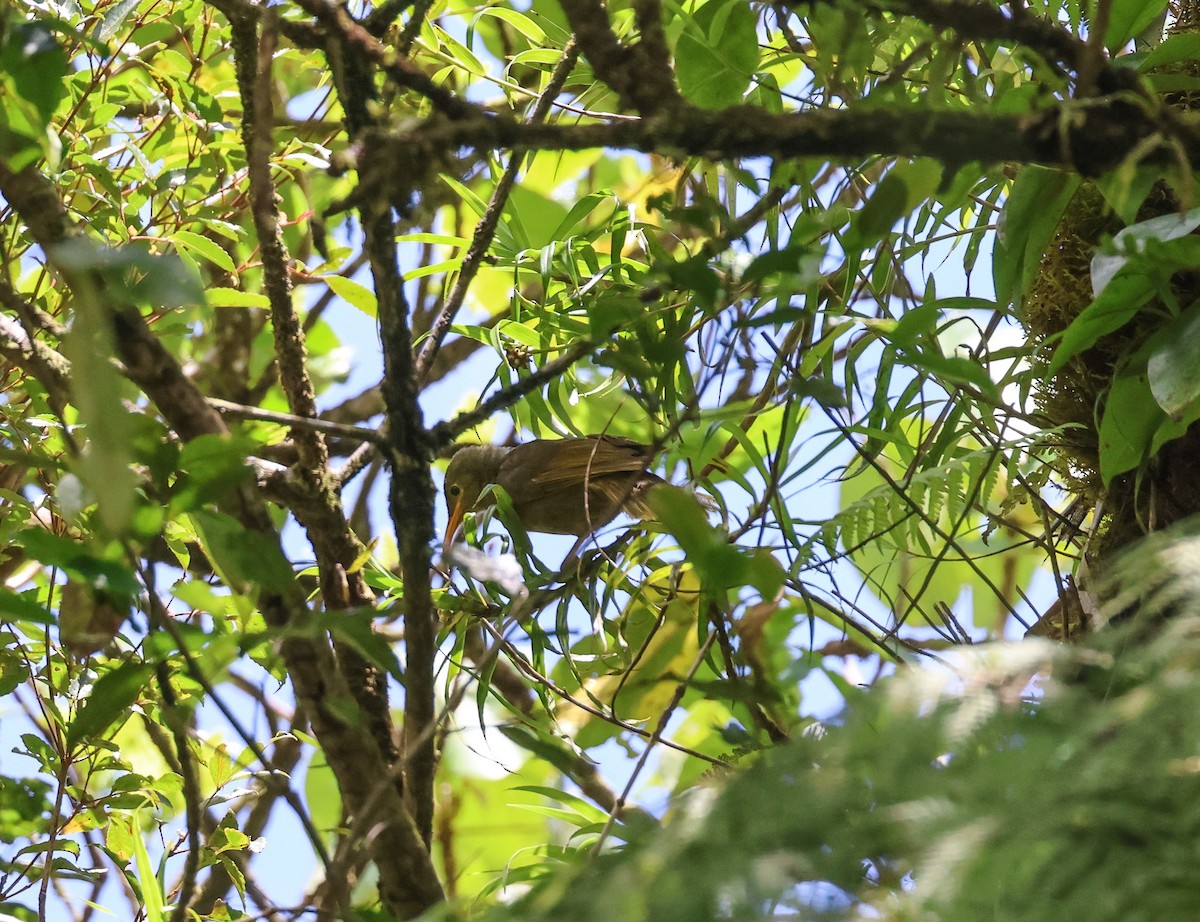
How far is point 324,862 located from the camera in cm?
72

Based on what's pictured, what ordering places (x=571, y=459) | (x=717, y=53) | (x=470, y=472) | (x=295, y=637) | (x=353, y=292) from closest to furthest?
1. (x=295, y=637)
2. (x=717, y=53)
3. (x=353, y=292)
4. (x=571, y=459)
5. (x=470, y=472)

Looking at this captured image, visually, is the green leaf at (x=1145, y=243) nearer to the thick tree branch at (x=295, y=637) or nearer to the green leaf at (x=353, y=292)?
the thick tree branch at (x=295, y=637)

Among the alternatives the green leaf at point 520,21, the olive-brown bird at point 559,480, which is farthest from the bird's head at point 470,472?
the green leaf at point 520,21

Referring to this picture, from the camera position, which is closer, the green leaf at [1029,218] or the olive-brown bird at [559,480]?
the green leaf at [1029,218]

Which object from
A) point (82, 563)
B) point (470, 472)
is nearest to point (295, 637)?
point (82, 563)

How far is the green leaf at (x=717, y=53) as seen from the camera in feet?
3.72

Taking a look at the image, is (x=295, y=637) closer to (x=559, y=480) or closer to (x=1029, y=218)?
(x=1029, y=218)

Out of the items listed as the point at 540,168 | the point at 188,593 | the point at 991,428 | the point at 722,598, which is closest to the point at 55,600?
the point at 188,593

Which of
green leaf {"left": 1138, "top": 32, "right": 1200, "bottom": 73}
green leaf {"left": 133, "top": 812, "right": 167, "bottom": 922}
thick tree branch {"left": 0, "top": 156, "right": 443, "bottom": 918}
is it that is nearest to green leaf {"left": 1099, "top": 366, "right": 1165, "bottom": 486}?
green leaf {"left": 1138, "top": 32, "right": 1200, "bottom": 73}

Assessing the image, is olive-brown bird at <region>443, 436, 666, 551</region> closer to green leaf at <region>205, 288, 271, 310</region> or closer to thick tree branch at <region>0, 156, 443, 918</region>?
green leaf at <region>205, 288, 271, 310</region>

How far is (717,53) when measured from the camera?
3.73 ft

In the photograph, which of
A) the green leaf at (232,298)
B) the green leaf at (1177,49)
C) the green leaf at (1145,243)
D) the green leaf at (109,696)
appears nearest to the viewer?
the green leaf at (109,696)

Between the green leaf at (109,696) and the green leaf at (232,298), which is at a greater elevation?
the green leaf at (232,298)

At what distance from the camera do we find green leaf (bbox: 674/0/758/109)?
113 cm
